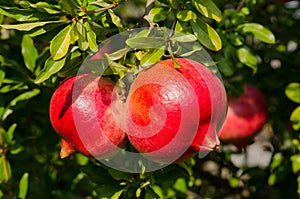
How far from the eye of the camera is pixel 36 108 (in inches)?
69.5

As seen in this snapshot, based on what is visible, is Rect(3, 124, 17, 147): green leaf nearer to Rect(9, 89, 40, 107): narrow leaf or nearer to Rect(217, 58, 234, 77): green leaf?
Rect(9, 89, 40, 107): narrow leaf

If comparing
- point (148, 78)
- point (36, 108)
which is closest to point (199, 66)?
point (148, 78)

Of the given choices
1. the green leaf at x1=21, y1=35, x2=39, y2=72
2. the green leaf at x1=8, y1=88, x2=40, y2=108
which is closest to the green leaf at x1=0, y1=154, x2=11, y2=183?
the green leaf at x1=8, y1=88, x2=40, y2=108

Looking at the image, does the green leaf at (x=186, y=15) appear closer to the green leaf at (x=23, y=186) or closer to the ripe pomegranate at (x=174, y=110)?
the ripe pomegranate at (x=174, y=110)

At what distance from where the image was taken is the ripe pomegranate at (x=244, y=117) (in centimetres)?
195

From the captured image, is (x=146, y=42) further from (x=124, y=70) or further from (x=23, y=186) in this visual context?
(x=23, y=186)

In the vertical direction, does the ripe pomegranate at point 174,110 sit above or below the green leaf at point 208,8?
below

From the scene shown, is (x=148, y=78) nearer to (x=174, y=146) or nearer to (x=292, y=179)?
(x=174, y=146)

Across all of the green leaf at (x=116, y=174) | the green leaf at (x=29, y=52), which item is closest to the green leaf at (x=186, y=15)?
the green leaf at (x=116, y=174)

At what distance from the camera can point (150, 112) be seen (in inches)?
39.3

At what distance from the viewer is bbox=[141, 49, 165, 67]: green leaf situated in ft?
3.46

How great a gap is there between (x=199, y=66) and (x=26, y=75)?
0.62 m

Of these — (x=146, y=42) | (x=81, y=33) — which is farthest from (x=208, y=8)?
(x=81, y=33)

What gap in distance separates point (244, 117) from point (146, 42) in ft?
3.16
